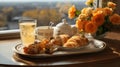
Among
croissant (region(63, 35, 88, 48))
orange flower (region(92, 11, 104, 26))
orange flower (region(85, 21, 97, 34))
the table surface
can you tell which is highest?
orange flower (region(92, 11, 104, 26))

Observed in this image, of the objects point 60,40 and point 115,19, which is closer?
point 60,40

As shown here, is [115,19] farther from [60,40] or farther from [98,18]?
[60,40]

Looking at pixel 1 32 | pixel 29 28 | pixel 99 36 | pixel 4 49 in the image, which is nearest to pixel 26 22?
pixel 29 28

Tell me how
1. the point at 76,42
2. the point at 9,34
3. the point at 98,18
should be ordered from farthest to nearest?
the point at 9,34, the point at 98,18, the point at 76,42

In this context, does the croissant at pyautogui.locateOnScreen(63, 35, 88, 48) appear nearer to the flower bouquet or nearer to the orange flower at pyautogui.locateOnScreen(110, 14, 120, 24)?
the flower bouquet

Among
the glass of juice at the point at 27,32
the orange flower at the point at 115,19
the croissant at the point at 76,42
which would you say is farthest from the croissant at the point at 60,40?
the orange flower at the point at 115,19

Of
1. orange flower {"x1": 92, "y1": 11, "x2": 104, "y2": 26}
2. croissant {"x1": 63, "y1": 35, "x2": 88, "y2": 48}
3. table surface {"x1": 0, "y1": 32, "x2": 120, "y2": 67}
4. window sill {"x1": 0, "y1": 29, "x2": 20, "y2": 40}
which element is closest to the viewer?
table surface {"x1": 0, "y1": 32, "x2": 120, "y2": 67}

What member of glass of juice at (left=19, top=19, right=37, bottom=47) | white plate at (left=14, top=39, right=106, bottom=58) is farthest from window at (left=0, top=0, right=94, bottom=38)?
white plate at (left=14, top=39, right=106, bottom=58)

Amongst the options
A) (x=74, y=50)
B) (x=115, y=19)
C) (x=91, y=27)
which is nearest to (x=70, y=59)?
(x=74, y=50)

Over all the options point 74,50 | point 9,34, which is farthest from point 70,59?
point 9,34

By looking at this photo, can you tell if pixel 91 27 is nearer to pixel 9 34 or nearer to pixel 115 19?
pixel 115 19

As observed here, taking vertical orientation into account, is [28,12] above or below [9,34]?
above

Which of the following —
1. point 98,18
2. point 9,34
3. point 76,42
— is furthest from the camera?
point 9,34

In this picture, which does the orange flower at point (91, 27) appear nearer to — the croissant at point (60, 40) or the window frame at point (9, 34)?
the croissant at point (60, 40)
